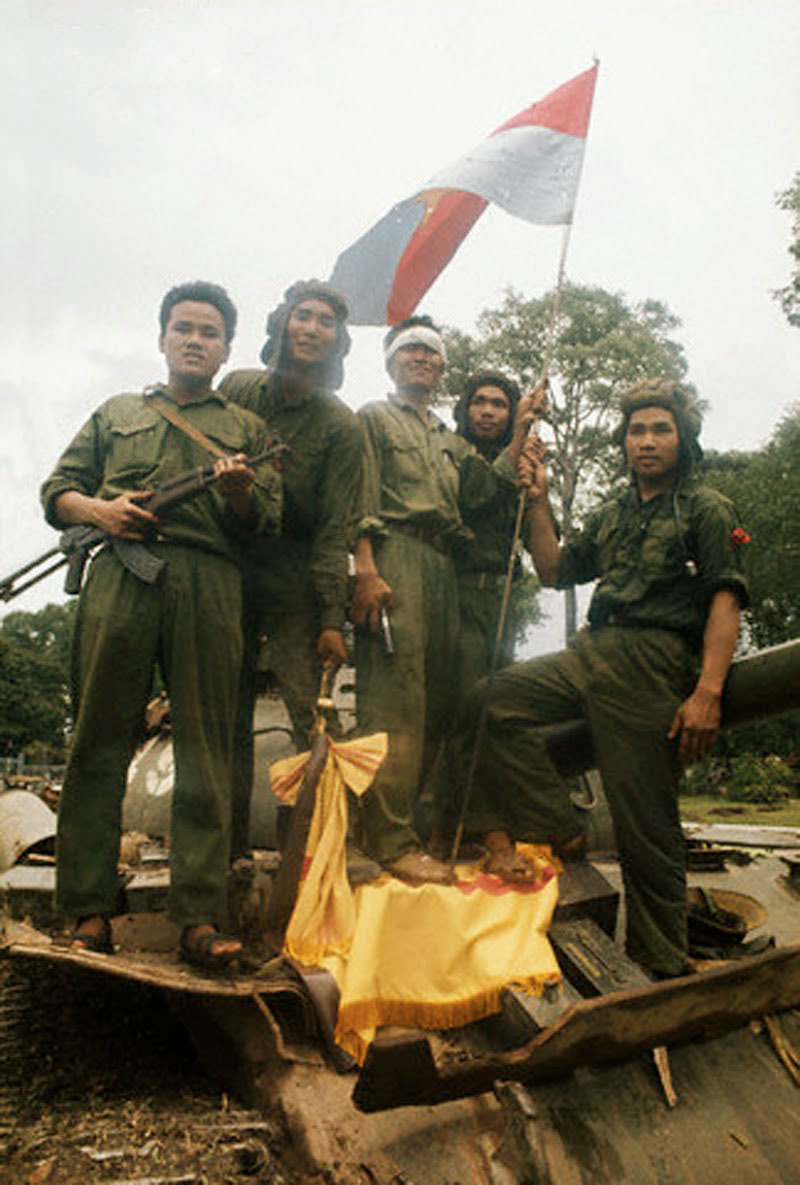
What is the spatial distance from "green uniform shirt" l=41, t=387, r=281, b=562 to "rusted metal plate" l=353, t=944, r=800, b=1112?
6.33 ft

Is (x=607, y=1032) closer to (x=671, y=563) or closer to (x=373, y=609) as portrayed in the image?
(x=671, y=563)

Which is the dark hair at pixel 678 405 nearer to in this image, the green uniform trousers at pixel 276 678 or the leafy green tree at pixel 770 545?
the green uniform trousers at pixel 276 678

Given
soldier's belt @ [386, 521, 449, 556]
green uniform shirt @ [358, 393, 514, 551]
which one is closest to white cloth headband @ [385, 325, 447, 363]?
green uniform shirt @ [358, 393, 514, 551]

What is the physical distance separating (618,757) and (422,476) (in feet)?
5.11

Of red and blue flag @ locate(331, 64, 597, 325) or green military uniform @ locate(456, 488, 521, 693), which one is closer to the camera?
green military uniform @ locate(456, 488, 521, 693)

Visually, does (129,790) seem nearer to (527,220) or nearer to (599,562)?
(599,562)

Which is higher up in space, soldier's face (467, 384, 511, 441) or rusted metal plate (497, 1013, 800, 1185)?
soldier's face (467, 384, 511, 441)

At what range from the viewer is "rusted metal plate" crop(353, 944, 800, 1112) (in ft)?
6.65

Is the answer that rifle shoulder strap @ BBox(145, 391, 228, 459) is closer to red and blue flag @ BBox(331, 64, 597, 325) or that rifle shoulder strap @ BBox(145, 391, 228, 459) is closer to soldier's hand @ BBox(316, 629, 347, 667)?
soldier's hand @ BBox(316, 629, 347, 667)

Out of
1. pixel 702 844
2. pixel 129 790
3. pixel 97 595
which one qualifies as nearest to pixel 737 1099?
pixel 97 595

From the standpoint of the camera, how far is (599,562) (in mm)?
3902

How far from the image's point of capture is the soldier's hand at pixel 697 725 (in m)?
3.17

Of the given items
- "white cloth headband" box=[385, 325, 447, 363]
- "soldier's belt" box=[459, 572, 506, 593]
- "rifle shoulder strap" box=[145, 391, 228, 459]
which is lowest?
"soldier's belt" box=[459, 572, 506, 593]

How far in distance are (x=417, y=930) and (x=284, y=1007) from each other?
1.59ft
